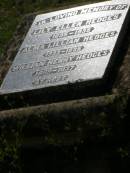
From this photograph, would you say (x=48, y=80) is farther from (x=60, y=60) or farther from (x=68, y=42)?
(x=68, y=42)

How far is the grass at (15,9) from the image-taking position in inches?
248

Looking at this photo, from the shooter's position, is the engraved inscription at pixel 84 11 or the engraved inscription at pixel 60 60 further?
the engraved inscription at pixel 84 11

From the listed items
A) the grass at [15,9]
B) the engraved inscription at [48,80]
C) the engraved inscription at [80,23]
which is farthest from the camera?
the grass at [15,9]

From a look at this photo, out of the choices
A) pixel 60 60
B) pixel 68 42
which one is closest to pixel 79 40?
pixel 68 42

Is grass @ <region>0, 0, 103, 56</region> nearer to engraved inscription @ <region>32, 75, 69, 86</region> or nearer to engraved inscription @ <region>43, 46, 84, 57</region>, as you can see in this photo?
engraved inscription @ <region>43, 46, 84, 57</region>

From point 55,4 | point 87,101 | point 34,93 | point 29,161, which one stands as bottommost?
point 55,4

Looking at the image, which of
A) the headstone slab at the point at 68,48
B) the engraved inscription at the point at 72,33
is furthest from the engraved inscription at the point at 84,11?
the engraved inscription at the point at 72,33

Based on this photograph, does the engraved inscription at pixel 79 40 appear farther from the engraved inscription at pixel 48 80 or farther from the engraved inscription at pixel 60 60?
the engraved inscription at pixel 48 80

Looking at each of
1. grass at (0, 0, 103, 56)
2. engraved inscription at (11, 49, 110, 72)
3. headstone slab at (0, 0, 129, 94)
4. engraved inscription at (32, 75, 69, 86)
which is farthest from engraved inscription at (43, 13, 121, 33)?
grass at (0, 0, 103, 56)

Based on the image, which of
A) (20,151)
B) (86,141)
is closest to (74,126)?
(86,141)

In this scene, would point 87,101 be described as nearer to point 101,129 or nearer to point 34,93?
point 101,129

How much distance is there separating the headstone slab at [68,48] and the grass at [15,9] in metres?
1.62

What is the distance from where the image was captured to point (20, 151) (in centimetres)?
379

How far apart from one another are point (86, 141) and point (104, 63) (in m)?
0.56
